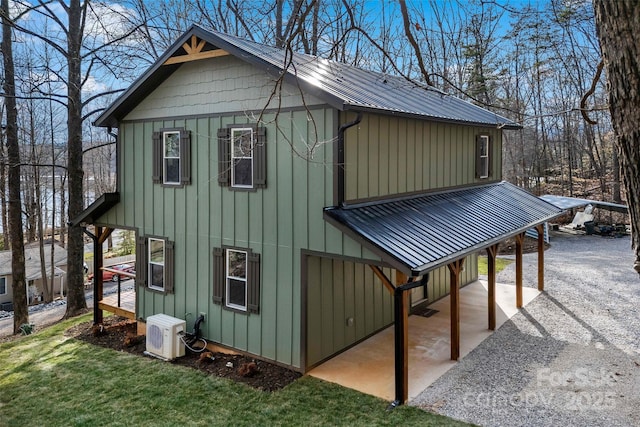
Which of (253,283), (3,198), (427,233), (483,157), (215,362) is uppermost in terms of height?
(483,157)

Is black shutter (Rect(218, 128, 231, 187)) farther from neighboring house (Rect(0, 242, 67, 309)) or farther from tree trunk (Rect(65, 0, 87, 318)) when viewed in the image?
neighboring house (Rect(0, 242, 67, 309))

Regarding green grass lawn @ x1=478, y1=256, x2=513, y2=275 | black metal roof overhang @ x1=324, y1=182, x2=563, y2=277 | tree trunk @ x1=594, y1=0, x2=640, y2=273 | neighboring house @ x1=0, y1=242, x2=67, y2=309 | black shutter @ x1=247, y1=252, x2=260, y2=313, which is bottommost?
neighboring house @ x1=0, y1=242, x2=67, y2=309

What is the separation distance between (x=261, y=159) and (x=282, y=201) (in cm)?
83

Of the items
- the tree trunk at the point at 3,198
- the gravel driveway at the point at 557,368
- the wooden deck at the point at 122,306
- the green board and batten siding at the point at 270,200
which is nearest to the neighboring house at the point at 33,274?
the tree trunk at the point at 3,198

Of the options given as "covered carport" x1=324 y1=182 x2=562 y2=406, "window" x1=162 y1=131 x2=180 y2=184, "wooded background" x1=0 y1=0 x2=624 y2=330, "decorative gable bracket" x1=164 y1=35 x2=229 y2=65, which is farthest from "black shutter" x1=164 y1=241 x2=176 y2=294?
→ "wooded background" x1=0 y1=0 x2=624 y2=330

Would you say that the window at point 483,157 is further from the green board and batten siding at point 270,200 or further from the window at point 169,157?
the window at point 169,157

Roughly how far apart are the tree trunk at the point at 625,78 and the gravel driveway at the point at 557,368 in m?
4.78

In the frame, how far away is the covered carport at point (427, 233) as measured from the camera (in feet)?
21.9

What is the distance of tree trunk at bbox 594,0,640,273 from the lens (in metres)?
2.20

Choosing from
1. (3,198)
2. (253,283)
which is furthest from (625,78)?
(3,198)

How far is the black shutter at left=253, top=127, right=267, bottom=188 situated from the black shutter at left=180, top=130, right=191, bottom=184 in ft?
5.38

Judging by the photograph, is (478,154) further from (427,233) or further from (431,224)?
(427,233)

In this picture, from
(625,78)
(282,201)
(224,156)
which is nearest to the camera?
(625,78)

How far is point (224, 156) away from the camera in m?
8.51
